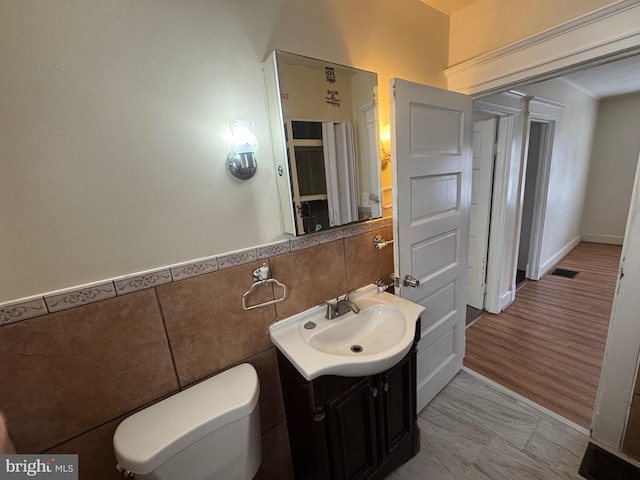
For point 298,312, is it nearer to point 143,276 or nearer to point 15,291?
point 143,276

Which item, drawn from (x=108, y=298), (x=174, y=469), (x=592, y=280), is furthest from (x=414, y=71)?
(x=592, y=280)

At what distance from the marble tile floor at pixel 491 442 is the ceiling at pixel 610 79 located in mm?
2769

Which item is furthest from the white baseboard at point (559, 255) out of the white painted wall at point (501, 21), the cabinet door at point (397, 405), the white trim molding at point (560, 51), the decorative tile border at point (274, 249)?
the decorative tile border at point (274, 249)

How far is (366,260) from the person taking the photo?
1457 mm

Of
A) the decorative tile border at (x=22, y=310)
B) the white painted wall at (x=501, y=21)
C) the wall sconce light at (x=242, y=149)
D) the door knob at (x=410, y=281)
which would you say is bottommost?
the door knob at (x=410, y=281)

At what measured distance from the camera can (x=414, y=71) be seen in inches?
58.4

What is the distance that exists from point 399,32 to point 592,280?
12.3 ft

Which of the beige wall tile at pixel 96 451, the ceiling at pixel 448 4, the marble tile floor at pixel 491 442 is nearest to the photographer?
the beige wall tile at pixel 96 451

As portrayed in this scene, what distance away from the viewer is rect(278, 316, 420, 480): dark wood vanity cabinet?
973mm

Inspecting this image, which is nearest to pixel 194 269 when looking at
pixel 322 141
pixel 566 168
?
pixel 322 141

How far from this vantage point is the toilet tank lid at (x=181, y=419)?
2.40 feet

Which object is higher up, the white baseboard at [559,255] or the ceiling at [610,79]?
the ceiling at [610,79]

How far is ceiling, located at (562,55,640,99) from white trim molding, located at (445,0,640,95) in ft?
5.04

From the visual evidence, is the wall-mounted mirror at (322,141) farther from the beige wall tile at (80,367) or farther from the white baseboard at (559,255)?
the white baseboard at (559,255)
